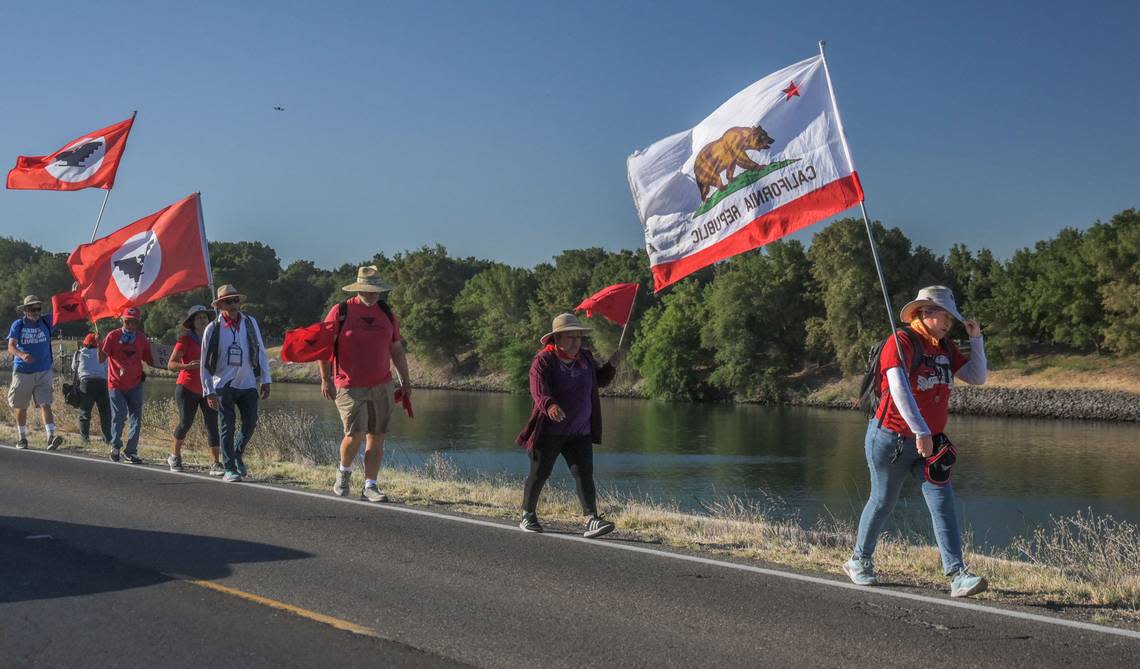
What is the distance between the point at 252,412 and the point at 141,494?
191cm

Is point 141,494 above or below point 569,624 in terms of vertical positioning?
above

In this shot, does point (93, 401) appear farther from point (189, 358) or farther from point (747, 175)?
point (747, 175)

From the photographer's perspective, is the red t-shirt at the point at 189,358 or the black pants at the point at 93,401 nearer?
the red t-shirt at the point at 189,358

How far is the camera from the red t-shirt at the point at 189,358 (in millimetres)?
12344

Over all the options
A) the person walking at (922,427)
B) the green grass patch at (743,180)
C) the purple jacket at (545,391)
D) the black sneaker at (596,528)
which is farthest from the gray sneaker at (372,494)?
the person walking at (922,427)

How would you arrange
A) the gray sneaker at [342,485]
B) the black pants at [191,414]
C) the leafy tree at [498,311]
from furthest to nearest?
the leafy tree at [498,311], the black pants at [191,414], the gray sneaker at [342,485]

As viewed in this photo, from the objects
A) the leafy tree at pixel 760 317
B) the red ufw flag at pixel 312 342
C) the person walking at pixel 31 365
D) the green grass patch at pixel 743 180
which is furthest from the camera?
the leafy tree at pixel 760 317

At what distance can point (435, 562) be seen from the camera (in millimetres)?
7184

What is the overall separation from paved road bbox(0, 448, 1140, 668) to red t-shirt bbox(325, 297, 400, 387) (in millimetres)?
1861

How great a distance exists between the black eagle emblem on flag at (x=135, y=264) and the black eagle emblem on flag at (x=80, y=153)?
3403 mm

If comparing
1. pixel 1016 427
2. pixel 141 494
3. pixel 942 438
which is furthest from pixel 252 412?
pixel 1016 427

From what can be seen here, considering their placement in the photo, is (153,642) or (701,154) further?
(701,154)

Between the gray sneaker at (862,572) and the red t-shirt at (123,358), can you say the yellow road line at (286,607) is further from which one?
the red t-shirt at (123,358)

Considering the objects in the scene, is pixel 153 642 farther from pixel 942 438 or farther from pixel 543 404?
pixel 942 438
